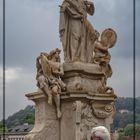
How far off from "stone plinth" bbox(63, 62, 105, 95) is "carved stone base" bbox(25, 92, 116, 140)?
11.1 inches

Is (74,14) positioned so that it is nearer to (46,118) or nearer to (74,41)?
(74,41)

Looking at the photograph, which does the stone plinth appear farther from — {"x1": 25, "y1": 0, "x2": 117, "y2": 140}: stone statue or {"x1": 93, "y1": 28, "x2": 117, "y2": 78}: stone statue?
{"x1": 93, "y1": 28, "x2": 117, "y2": 78}: stone statue

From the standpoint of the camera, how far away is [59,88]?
16.2m

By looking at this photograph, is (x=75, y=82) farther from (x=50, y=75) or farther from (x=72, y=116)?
(x=72, y=116)

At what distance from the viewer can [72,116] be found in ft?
52.9

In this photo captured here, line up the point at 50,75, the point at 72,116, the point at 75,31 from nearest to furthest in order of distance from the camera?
the point at 72,116 < the point at 50,75 < the point at 75,31

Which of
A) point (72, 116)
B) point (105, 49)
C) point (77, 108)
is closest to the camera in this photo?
point (77, 108)

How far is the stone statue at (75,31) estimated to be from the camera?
17.0 meters

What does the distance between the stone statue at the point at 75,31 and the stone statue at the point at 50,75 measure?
65 cm

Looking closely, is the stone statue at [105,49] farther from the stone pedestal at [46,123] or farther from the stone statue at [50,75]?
the stone pedestal at [46,123]

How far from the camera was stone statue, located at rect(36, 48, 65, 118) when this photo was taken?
16.0 metres

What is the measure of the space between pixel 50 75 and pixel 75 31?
1.55 meters

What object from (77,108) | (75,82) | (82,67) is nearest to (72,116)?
(77,108)

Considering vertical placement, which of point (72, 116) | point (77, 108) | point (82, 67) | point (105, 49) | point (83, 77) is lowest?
point (72, 116)
